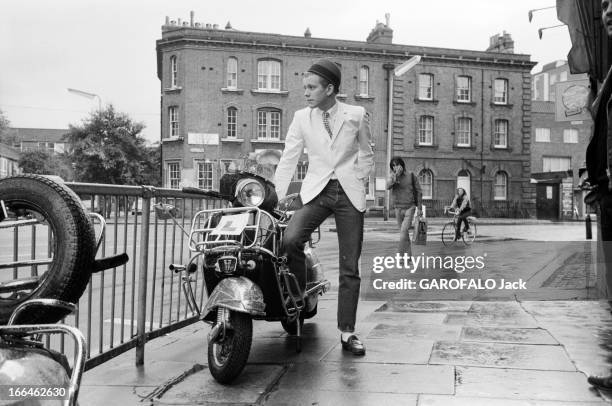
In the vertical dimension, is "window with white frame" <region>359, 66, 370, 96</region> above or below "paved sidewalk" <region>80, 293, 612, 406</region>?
above

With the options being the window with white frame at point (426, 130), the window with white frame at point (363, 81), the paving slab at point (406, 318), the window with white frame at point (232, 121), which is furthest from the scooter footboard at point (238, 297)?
the window with white frame at point (426, 130)

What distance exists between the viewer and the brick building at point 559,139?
990cm

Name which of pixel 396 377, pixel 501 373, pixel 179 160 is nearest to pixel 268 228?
pixel 396 377

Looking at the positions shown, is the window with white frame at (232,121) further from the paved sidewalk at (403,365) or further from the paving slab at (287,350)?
the paving slab at (287,350)

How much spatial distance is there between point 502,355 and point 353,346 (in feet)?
3.31

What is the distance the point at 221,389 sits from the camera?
3615mm

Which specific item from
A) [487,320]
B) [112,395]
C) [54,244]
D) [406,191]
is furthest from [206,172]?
[54,244]

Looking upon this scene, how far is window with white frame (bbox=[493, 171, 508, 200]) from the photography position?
140 feet

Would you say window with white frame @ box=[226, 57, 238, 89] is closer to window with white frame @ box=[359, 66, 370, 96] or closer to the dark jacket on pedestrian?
window with white frame @ box=[359, 66, 370, 96]

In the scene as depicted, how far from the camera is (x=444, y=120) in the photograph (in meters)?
42.0

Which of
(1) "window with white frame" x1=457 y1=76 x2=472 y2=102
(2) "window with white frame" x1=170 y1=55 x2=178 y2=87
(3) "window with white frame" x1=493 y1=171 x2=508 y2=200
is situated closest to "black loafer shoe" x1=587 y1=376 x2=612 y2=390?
(2) "window with white frame" x1=170 y1=55 x2=178 y2=87

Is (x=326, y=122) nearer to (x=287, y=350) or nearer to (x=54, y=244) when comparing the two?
(x=287, y=350)

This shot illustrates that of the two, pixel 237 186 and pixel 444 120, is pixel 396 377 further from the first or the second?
pixel 444 120

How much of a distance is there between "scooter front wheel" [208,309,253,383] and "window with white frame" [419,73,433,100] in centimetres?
3948
